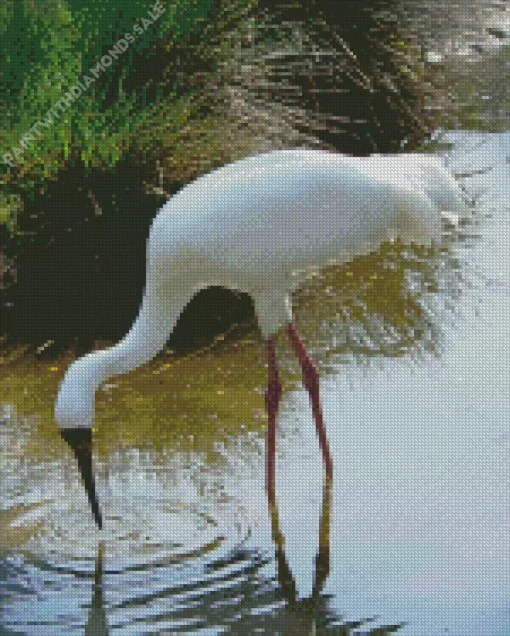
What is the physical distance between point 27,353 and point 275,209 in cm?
203

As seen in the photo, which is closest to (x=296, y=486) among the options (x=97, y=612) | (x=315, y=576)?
(x=315, y=576)

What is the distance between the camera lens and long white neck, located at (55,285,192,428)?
544 cm

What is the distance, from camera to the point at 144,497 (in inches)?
227

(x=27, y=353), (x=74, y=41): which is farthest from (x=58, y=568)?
(x=74, y=41)

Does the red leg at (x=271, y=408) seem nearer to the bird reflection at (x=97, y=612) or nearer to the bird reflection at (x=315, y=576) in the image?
the bird reflection at (x=315, y=576)

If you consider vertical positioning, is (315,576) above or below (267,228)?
below

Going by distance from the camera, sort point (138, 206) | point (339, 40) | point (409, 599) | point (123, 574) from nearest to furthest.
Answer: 1. point (409, 599)
2. point (123, 574)
3. point (138, 206)
4. point (339, 40)

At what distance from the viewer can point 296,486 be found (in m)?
5.87

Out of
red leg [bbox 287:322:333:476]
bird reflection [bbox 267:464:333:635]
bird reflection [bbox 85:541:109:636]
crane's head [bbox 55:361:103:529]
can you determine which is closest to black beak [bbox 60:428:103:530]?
crane's head [bbox 55:361:103:529]

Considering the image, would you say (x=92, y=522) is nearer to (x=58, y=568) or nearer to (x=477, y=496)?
(x=58, y=568)

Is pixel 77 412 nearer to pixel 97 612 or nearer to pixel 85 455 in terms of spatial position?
pixel 85 455

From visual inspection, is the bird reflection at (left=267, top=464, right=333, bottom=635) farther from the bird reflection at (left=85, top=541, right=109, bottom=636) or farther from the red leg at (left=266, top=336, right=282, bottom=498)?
the bird reflection at (left=85, top=541, right=109, bottom=636)

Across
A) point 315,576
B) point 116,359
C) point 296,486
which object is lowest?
point 315,576

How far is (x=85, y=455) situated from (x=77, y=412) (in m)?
0.19
